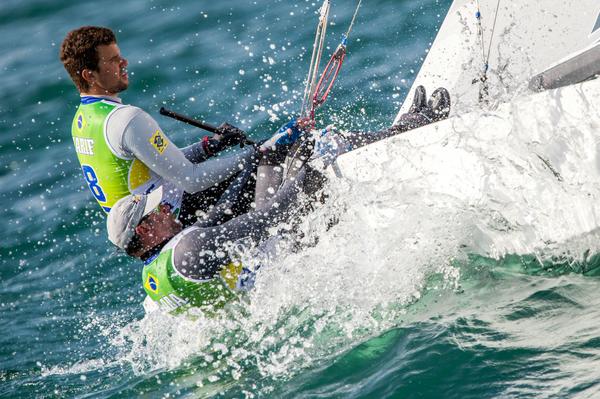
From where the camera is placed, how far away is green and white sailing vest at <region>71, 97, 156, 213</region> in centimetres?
345

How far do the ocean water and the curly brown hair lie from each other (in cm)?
110

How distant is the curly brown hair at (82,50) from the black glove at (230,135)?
2.11ft

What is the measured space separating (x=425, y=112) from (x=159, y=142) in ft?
4.81

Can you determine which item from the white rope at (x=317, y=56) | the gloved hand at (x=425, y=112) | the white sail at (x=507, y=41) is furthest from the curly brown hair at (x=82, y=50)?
the white sail at (x=507, y=41)

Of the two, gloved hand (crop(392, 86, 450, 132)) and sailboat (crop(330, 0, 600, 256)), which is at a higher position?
gloved hand (crop(392, 86, 450, 132))

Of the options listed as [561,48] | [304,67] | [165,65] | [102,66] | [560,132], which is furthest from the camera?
[165,65]

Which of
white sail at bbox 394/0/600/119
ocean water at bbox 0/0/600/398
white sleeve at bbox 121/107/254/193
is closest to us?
ocean water at bbox 0/0/600/398

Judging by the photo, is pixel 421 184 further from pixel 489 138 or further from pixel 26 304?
pixel 26 304

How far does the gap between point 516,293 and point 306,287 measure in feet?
2.89

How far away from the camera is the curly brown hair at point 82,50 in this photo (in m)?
3.45

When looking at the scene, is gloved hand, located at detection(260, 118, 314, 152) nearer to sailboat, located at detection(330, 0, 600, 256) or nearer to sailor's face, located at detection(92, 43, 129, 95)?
sailboat, located at detection(330, 0, 600, 256)

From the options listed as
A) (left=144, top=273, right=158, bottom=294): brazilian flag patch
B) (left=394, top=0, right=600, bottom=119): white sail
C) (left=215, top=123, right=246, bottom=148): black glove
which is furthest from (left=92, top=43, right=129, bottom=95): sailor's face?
(left=394, top=0, right=600, bottom=119): white sail

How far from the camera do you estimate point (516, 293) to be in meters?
3.27

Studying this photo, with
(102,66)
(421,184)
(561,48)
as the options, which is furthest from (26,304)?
(561,48)
